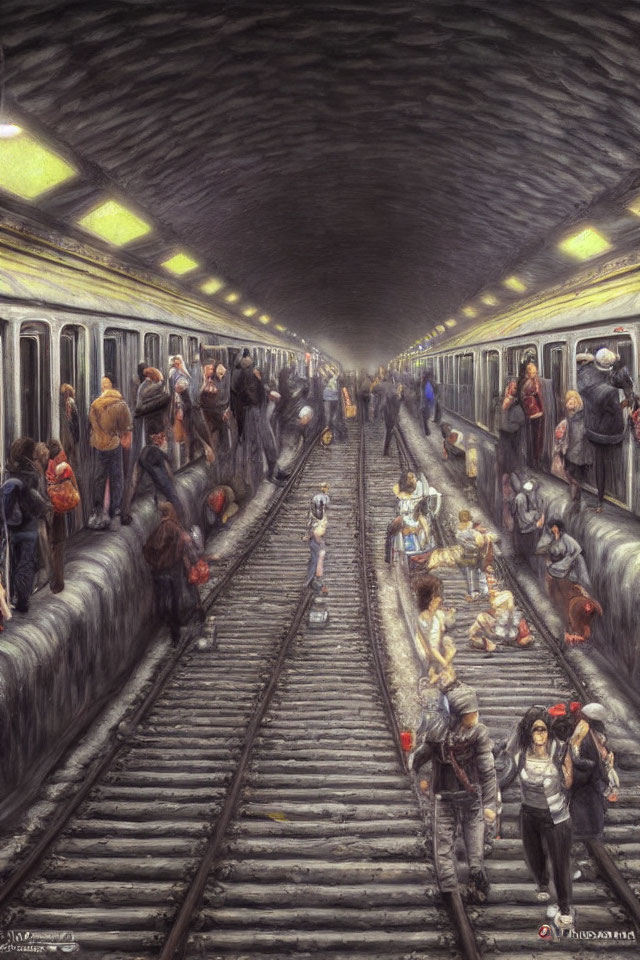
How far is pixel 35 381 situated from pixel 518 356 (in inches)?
Answer: 164

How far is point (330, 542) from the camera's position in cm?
680

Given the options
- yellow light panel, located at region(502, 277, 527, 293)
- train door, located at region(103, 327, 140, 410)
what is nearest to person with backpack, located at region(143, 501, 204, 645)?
train door, located at region(103, 327, 140, 410)

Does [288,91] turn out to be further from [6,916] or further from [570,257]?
[6,916]

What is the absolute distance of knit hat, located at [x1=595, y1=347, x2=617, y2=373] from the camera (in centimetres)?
577

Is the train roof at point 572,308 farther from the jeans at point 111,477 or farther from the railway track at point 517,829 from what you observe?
the jeans at point 111,477

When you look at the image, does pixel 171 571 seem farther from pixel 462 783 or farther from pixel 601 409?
pixel 601 409

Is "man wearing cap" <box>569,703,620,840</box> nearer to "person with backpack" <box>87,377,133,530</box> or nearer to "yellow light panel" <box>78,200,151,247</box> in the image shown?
"person with backpack" <box>87,377,133,530</box>

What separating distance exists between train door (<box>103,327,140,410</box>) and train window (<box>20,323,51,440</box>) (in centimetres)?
102

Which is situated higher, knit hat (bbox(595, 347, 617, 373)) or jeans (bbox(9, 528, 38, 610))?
knit hat (bbox(595, 347, 617, 373))

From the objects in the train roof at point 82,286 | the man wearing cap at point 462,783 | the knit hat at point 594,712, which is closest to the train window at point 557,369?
the knit hat at point 594,712

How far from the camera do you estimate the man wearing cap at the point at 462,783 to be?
4.79 m

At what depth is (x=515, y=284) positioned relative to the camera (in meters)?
8.38

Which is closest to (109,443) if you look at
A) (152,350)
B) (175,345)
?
(152,350)

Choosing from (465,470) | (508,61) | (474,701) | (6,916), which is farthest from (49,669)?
(508,61)
